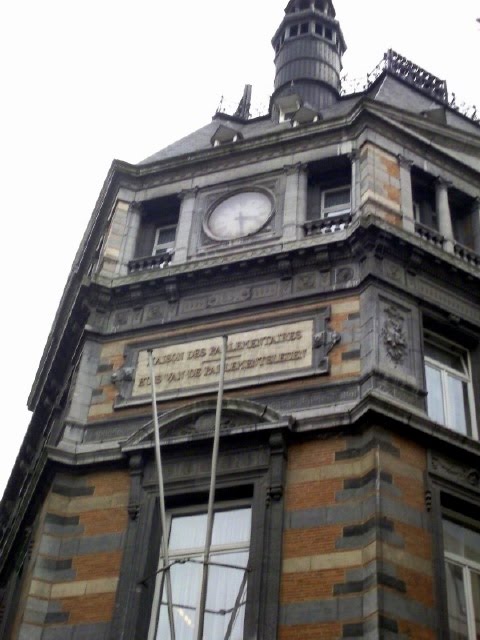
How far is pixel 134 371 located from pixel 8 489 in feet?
32.1

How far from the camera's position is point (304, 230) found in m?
21.9

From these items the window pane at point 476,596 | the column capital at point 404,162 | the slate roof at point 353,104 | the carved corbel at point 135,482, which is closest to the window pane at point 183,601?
the carved corbel at point 135,482

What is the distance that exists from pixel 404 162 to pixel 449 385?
18.6ft

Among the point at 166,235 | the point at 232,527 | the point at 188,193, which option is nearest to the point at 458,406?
the point at 232,527

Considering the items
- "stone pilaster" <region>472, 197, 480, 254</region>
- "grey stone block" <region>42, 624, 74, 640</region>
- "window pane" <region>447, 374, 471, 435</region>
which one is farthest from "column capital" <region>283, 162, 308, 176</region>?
"grey stone block" <region>42, 624, 74, 640</region>

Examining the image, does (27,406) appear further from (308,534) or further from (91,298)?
(308,534)

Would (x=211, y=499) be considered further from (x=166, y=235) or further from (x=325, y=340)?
(x=166, y=235)

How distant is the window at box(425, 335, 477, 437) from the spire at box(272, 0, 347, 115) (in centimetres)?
1122

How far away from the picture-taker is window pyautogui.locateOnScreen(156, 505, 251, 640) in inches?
650

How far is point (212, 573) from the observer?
56.5 feet

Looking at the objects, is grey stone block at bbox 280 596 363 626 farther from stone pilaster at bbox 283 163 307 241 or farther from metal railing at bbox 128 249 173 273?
metal railing at bbox 128 249 173 273

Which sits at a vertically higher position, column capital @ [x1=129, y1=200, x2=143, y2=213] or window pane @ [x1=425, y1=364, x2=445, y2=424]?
column capital @ [x1=129, y1=200, x2=143, y2=213]

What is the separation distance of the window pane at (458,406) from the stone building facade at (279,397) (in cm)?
5

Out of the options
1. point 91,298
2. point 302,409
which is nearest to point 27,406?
point 91,298
